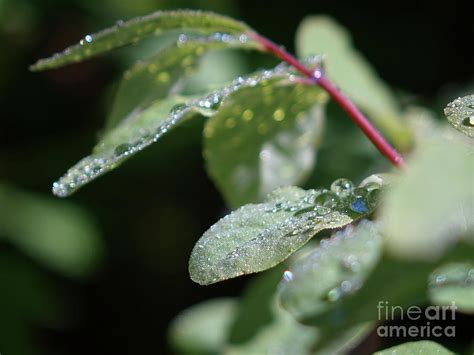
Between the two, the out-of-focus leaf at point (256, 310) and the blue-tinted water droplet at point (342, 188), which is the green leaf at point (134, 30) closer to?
the blue-tinted water droplet at point (342, 188)

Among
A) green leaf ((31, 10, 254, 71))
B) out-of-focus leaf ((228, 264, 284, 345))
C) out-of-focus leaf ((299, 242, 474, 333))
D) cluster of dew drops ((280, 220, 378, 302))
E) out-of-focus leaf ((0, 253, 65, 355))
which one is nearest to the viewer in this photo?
out-of-focus leaf ((299, 242, 474, 333))

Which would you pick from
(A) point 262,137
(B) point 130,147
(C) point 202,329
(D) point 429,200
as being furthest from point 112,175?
(D) point 429,200

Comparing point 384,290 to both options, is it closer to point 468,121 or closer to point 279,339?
point 468,121

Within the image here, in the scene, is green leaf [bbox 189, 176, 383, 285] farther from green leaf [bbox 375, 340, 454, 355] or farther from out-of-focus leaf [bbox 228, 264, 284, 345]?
out-of-focus leaf [bbox 228, 264, 284, 345]

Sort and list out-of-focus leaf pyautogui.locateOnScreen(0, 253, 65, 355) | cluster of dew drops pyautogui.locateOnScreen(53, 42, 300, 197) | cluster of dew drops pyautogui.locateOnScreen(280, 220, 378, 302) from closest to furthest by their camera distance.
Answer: cluster of dew drops pyautogui.locateOnScreen(280, 220, 378, 302) < cluster of dew drops pyautogui.locateOnScreen(53, 42, 300, 197) < out-of-focus leaf pyautogui.locateOnScreen(0, 253, 65, 355)

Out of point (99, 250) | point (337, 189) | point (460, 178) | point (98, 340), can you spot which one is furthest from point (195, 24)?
point (98, 340)

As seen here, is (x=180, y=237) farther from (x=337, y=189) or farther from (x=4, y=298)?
(x=337, y=189)

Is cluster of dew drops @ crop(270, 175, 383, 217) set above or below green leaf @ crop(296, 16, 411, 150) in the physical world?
below

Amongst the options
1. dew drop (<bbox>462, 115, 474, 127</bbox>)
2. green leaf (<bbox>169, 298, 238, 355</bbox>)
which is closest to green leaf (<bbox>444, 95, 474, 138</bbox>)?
dew drop (<bbox>462, 115, 474, 127</bbox>)

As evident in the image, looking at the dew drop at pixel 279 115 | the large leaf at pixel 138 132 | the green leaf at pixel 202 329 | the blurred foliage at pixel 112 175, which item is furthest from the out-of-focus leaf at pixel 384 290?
the blurred foliage at pixel 112 175
